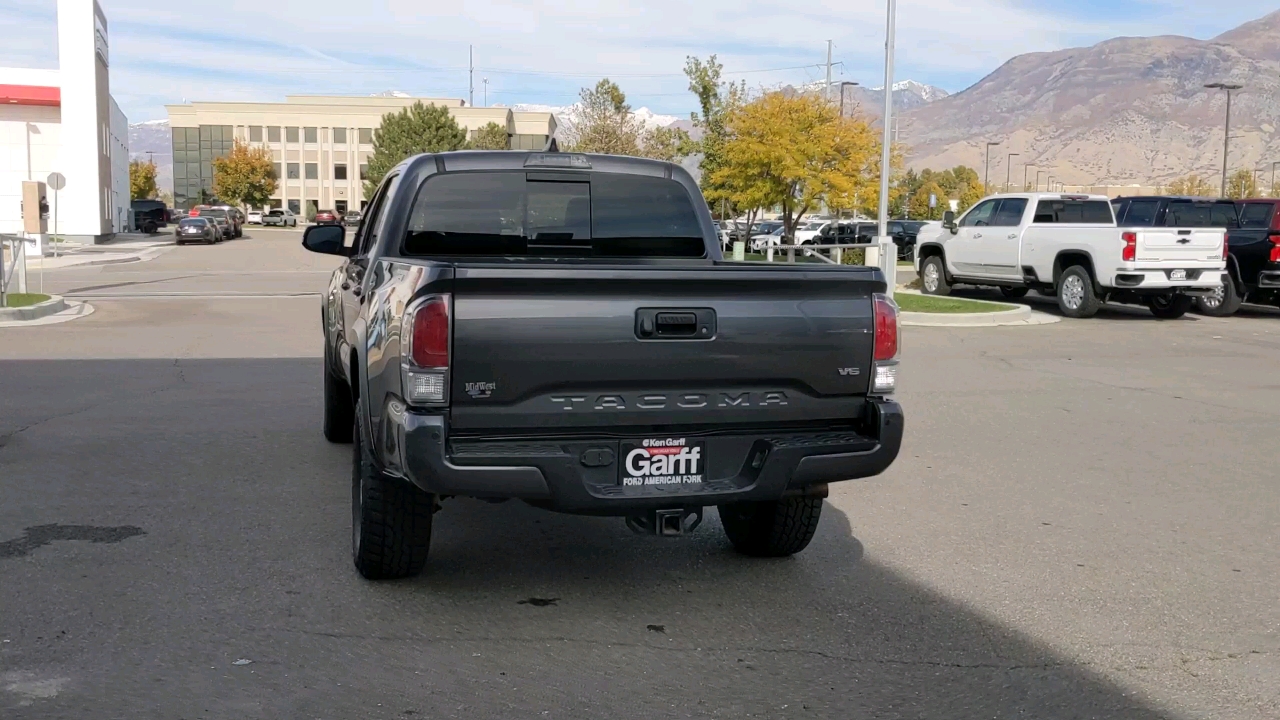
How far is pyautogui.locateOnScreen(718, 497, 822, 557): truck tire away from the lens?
5793 millimetres

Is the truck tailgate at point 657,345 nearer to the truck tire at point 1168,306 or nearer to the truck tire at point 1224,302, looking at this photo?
the truck tire at point 1168,306

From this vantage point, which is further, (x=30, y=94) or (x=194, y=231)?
(x=194, y=231)

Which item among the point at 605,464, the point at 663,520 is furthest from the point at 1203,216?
the point at 605,464

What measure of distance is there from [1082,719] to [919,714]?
0.56 m

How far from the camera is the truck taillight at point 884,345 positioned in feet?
16.9

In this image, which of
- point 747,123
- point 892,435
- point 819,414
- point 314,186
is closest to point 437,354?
point 819,414

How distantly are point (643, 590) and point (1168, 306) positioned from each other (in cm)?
1685

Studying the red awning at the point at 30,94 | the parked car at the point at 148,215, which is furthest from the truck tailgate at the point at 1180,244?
the parked car at the point at 148,215

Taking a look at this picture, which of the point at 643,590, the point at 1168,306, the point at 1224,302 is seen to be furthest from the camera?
the point at 1224,302

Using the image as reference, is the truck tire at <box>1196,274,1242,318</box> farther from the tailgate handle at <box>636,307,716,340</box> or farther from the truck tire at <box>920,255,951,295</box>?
the tailgate handle at <box>636,307,716,340</box>

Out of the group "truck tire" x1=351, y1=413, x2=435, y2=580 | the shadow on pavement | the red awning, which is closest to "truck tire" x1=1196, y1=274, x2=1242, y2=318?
the shadow on pavement

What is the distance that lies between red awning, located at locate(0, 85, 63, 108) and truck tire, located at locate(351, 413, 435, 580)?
5207cm

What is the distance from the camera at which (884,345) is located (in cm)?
516

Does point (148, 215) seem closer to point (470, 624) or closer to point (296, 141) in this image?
point (296, 141)
